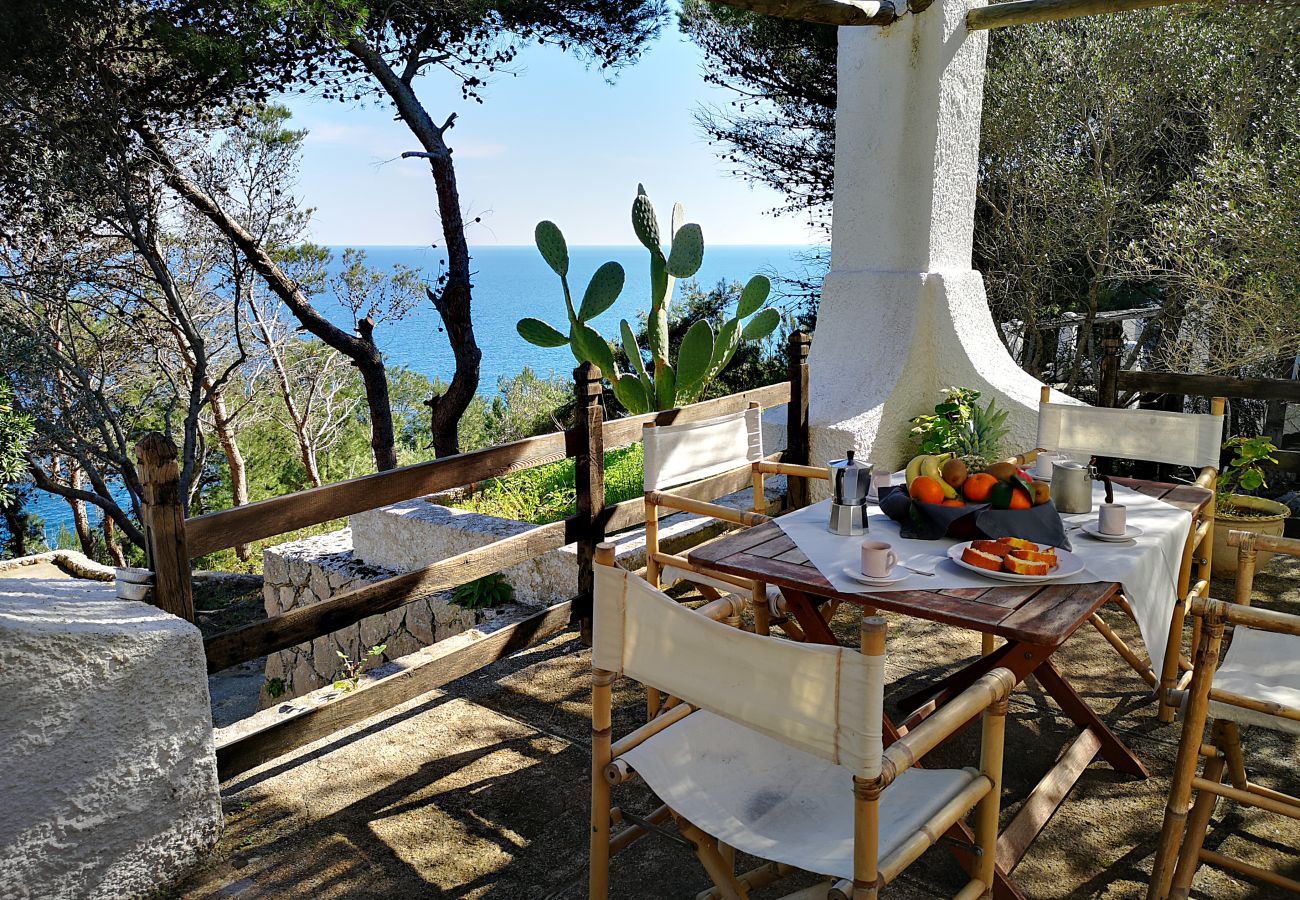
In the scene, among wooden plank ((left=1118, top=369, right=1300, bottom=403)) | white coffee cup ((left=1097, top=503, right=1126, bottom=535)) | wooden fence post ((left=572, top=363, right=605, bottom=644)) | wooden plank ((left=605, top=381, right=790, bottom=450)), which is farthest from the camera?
wooden plank ((left=1118, top=369, right=1300, bottom=403))

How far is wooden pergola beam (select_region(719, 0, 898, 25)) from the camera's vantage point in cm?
263

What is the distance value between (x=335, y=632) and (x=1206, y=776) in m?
3.60

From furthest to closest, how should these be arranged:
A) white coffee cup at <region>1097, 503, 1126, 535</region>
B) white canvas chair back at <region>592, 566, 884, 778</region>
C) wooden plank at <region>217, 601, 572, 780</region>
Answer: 1. wooden plank at <region>217, 601, 572, 780</region>
2. white coffee cup at <region>1097, 503, 1126, 535</region>
3. white canvas chair back at <region>592, 566, 884, 778</region>

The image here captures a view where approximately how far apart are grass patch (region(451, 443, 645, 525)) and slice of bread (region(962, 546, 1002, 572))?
2762 millimetres

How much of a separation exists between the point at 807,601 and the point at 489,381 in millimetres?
45267

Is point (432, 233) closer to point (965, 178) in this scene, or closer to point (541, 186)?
point (965, 178)

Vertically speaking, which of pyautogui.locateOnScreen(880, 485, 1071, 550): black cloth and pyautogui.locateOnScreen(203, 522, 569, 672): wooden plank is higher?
pyautogui.locateOnScreen(880, 485, 1071, 550): black cloth

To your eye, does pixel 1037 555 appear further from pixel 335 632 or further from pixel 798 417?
pixel 335 632

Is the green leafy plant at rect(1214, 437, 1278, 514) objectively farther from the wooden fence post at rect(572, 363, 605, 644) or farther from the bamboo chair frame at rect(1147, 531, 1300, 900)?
the wooden fence post at rect(572, 363, 605, 644)

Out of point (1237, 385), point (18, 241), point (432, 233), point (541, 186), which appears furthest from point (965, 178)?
point (541, 186)

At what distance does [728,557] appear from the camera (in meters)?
1.88

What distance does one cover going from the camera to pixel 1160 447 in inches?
104

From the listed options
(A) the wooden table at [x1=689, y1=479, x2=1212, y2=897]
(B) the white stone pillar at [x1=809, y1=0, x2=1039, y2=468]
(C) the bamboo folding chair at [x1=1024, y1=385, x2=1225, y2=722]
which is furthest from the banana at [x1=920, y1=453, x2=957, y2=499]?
(B) the white stone pillar at [x1=809, y1=0, x2=1039, y2=468]

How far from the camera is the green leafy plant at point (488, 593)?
3914 millimetres
